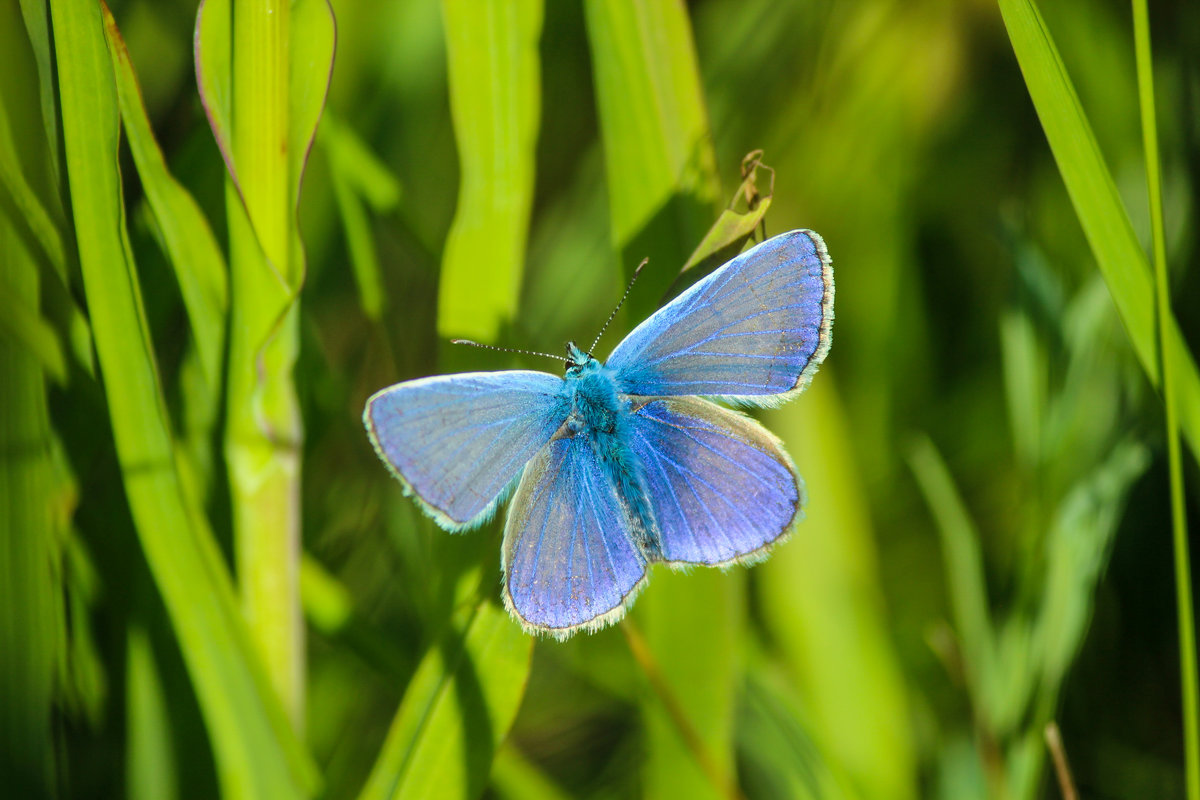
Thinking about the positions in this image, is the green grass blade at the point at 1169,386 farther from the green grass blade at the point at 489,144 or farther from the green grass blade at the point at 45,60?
the green grass blade at the point at 45,60

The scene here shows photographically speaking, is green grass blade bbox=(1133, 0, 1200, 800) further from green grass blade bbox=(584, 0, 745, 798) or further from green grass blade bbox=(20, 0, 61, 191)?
green grass blade bbox=(20, 0, 61, 191)

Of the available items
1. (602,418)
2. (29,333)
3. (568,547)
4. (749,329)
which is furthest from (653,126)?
(29,333)

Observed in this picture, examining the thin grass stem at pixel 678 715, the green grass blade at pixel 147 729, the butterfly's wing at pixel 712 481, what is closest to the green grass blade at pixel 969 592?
the butterfly's wing at pixel 712 481

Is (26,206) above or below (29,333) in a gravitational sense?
above

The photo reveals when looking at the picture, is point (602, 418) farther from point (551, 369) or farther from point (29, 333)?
point (29, 333)

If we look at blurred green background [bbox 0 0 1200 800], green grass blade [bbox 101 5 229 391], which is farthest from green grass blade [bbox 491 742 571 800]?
green grass blade [bbox 101 5 229 391]
